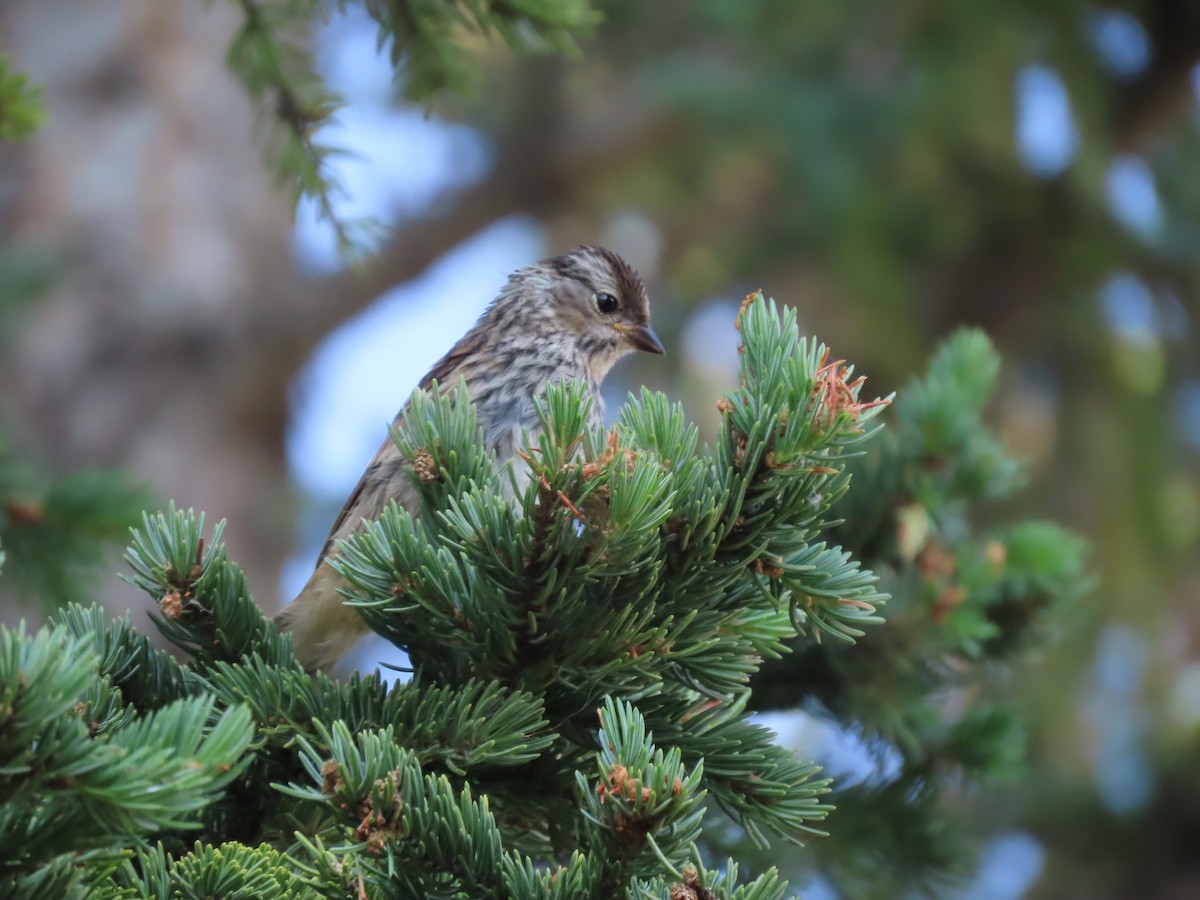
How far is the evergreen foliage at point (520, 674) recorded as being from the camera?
1.56m

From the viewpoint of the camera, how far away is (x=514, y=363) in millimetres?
3607

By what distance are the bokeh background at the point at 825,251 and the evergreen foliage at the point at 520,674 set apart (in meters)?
4.72

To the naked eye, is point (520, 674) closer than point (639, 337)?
Yes

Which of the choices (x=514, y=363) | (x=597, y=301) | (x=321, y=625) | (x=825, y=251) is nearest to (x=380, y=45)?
(x=514, y=363)

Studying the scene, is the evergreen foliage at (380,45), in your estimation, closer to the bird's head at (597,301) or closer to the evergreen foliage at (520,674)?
the evergreen foliage at (520,674)

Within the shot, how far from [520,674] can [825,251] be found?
6107mm

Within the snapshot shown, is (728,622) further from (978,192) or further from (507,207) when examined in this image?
(507,207)

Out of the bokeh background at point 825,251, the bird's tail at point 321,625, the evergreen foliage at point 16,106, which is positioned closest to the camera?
the evergreen foliage at point 16,106

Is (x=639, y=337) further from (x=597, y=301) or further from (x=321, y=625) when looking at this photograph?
(x=321, y=625)

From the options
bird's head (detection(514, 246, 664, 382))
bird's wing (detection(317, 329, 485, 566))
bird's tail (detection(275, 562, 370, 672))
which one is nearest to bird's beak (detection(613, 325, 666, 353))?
bird's head (detection(514, 246, 664, 382))

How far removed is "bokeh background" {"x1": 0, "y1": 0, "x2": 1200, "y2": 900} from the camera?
22.2ft

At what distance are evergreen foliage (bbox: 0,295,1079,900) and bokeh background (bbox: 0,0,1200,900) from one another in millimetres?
4720

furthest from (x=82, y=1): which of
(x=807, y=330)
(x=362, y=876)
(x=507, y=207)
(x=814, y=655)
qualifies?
(x=362, y=876)

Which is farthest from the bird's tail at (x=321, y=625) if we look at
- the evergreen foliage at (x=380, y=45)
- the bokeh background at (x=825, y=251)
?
the bokeh background at (x=825, y=251)
